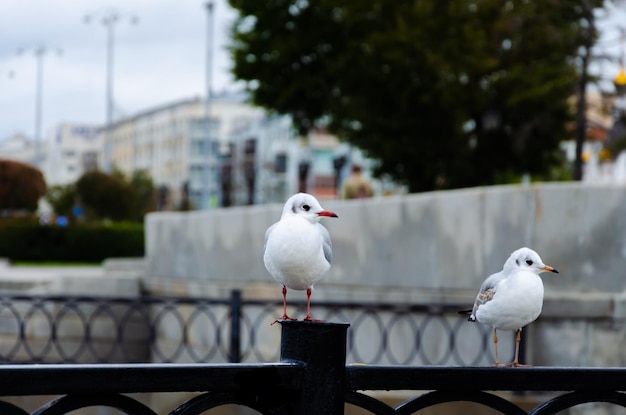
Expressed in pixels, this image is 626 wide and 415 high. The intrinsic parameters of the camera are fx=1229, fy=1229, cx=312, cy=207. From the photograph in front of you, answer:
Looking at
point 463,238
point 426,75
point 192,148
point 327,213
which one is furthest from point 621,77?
point 192,148

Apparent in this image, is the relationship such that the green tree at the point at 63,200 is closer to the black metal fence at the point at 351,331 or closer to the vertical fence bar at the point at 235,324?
the black metal fence at the point at 351,331

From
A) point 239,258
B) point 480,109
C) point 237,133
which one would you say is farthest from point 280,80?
point 237,133

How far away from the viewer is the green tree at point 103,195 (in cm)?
6209

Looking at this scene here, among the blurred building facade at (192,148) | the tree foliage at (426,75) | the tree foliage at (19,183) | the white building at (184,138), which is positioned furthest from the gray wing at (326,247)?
the white building at (184,138)

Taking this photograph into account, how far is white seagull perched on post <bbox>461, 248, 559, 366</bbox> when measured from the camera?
10.7 ft

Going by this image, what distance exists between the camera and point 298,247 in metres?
3.21

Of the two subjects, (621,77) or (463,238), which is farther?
(621,77)

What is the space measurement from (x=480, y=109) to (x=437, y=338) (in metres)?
19.2

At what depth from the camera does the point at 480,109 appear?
101 feet

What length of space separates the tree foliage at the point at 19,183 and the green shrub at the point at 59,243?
1081mm

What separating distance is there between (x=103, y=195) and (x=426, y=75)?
3468cm

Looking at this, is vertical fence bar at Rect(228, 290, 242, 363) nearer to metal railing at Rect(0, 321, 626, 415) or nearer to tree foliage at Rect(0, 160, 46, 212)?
metal railing at Rect(0, 321, 626, 415)

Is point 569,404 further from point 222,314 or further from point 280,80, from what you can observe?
point 280,80

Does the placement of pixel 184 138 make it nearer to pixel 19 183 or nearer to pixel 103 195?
pixel 103 195
